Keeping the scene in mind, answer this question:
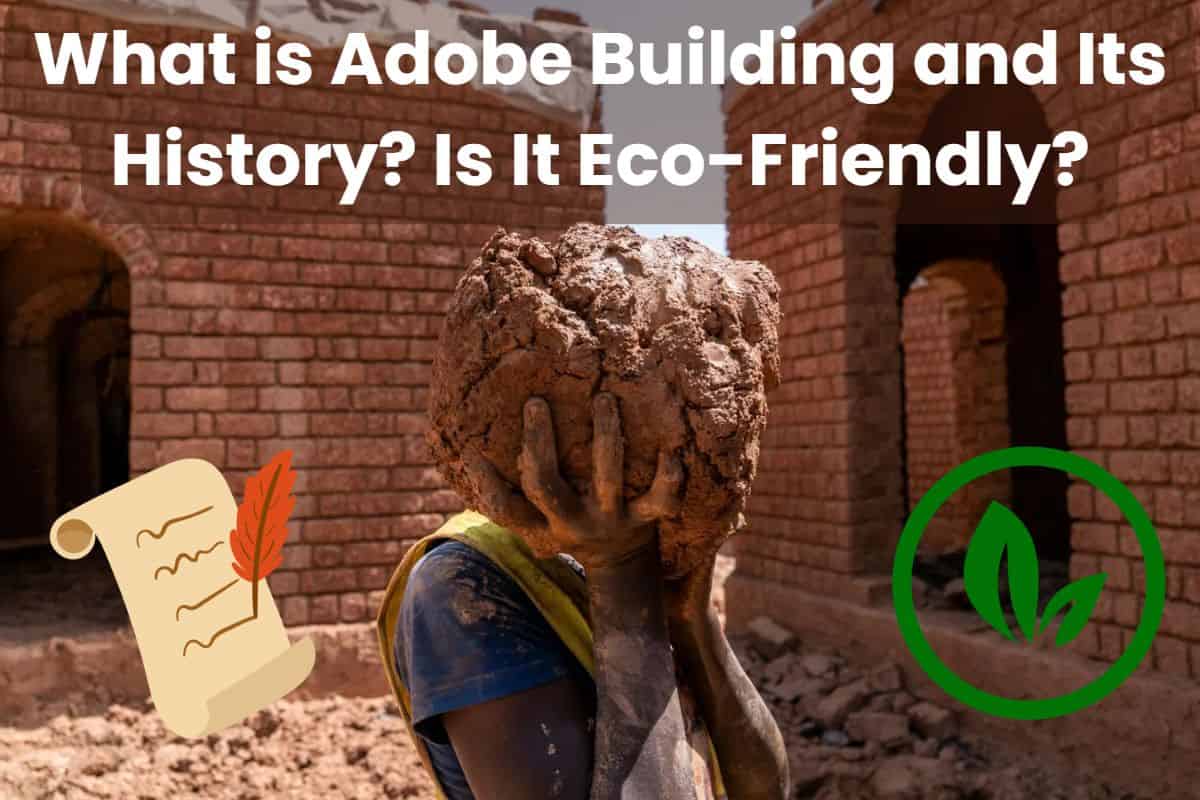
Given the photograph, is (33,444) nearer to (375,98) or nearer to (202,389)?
(202,389)

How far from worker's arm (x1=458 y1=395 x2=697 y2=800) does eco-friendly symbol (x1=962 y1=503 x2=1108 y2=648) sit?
3.55 metres

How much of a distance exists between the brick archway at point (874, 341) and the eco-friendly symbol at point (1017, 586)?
0.60 metres

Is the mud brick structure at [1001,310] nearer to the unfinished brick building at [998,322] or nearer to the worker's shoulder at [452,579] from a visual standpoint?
the unfinished brick building at [998,322]

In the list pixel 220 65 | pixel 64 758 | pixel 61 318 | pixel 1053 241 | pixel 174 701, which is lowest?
pixel 64 758

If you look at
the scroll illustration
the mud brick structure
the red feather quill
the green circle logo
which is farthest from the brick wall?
the green circle logo

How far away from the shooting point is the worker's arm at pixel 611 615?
39.9 inches

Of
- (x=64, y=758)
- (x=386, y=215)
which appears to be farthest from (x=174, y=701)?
(x=386, y=215)

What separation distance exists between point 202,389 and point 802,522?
3.64 meters

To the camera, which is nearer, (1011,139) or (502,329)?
(502,329)

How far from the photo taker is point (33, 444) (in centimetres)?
→ 750

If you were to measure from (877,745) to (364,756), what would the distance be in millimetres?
2593

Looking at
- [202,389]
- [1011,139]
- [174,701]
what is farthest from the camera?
[1011,139]

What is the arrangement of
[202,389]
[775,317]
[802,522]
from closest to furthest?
[775,317]
[202,389]
[802,522]

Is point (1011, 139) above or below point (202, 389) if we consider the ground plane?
above
